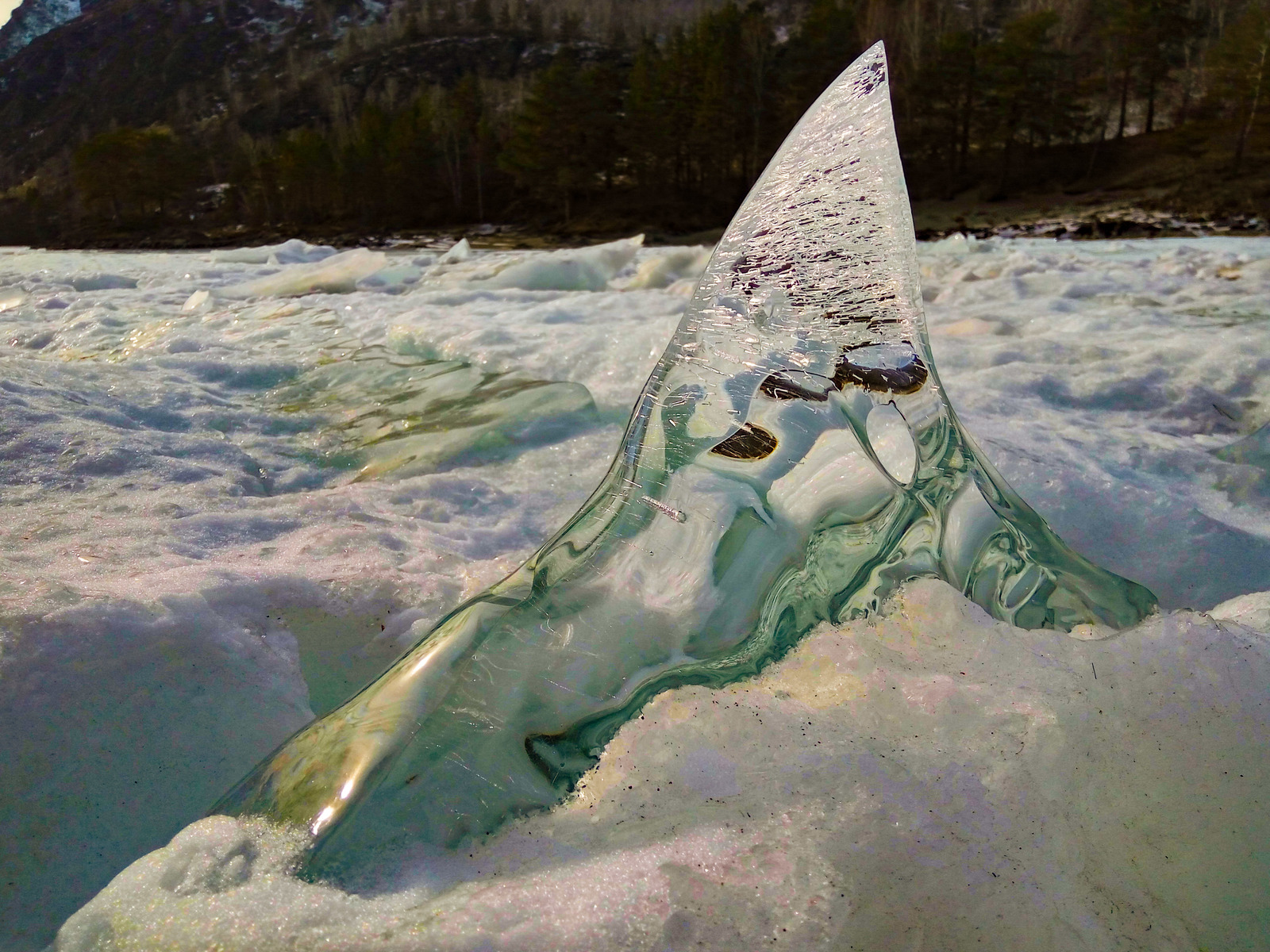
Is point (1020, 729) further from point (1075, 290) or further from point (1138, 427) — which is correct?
point (1075, 290)

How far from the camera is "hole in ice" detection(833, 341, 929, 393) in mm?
1039

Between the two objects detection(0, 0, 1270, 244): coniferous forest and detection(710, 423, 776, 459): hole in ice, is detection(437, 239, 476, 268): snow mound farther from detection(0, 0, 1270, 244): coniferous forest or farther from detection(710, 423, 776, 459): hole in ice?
detection(0, 0, 1270, 244): coniferous forest

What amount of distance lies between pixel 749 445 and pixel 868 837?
1.47 ft

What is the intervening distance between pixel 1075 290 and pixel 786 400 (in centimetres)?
348

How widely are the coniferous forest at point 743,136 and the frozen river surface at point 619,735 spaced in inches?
679

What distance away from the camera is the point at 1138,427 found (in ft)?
6.88

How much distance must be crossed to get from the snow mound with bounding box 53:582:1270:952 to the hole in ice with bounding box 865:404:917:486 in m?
0.25

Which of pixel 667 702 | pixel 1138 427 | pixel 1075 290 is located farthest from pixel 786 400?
pixel 1075 290

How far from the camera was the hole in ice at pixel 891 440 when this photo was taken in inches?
40.2

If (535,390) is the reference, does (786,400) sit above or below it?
above

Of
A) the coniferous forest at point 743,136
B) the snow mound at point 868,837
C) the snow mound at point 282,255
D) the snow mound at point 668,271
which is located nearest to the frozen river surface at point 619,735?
the snow mound at point 868,837

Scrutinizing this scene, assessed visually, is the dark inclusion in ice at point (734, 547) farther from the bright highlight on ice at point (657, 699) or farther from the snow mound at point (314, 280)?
the snow mound at point (314, 280)

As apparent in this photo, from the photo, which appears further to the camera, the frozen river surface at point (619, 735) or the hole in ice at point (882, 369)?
the hole in ice at point (882, 369)

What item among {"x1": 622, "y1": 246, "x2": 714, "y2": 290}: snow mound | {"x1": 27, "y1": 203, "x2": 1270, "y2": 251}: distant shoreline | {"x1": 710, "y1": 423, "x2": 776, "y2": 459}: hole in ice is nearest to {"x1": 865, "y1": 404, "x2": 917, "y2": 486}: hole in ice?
{"x1": 710, "y1": 423, "x2": 776, "y2": 459}: hole in ice
